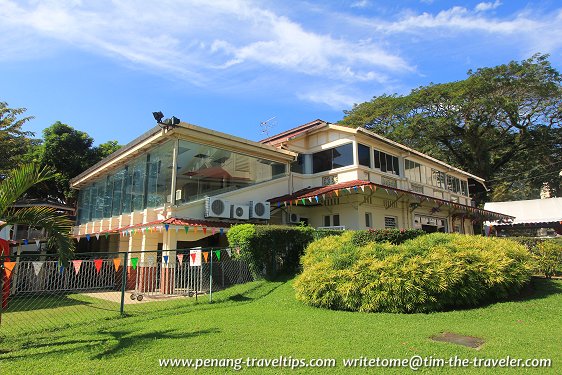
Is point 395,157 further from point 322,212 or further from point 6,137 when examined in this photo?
point 6,137

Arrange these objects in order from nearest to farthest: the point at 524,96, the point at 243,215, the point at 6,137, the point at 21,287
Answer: the point at 21,287
the point at 243,215
the point at 6,137
the point at 524,96

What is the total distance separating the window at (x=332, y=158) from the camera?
18.0 meters

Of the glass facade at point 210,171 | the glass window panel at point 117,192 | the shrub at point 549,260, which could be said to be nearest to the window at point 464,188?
the glass facade at point 210,171

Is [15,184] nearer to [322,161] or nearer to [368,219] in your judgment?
[322,161]

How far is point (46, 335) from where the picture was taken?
6.99 m

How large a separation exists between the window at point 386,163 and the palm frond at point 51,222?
50.8 feet

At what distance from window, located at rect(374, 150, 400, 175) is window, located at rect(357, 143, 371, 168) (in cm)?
81

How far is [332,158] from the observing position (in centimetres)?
1875

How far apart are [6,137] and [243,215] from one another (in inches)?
757

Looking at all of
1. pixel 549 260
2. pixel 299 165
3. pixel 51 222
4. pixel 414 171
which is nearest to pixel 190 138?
pixel 299 165

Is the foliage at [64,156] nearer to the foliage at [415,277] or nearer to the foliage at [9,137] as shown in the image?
the foliage at [9,137]

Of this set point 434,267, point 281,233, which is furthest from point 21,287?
point 434,267

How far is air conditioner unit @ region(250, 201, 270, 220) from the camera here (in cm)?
1574

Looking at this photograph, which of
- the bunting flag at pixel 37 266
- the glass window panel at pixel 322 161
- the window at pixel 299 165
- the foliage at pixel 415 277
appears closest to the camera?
the foliage at pixel 415 277
